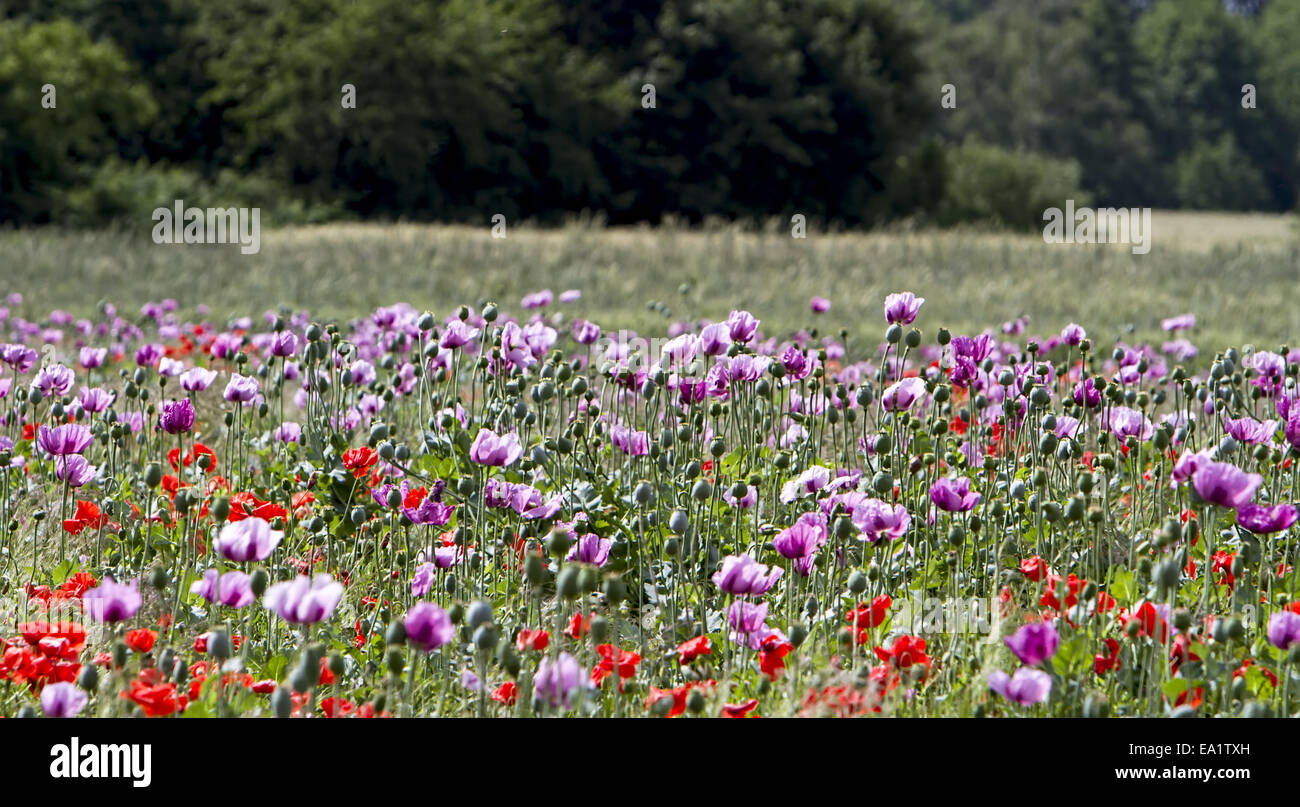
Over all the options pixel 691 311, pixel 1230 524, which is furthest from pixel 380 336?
pixel 691 311

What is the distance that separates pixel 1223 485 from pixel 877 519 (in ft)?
1.90

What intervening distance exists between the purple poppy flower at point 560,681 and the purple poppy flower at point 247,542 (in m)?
0.42

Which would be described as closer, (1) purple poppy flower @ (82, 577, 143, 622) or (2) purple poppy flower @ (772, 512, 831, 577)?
(1) purple poppy flower @ (82, 577, 143, 622)

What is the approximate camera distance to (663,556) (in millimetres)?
2807

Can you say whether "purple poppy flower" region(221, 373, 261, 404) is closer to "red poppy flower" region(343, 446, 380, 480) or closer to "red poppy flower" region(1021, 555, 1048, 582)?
"red poppy flower" region(343, 446, 380, 480)

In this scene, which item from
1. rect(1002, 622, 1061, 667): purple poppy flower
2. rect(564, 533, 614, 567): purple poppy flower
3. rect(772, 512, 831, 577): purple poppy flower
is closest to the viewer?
rect(1002, 622, 1061, 667): purple poppy flower

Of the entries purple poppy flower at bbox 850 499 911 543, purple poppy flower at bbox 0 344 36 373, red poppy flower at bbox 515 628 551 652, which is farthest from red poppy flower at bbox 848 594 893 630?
purple poppy flower at bbox 0 344 36 373

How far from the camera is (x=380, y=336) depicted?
17.0 feet

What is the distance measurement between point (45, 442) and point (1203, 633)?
2.04 meters

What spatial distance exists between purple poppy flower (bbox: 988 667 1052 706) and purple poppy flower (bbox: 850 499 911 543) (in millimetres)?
524

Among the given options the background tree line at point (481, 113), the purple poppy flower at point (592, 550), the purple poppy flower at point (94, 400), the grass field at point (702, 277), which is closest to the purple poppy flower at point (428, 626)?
the purple poppy flower at point (592, 550)

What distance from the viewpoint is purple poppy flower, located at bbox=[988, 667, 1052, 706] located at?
69.7 inches

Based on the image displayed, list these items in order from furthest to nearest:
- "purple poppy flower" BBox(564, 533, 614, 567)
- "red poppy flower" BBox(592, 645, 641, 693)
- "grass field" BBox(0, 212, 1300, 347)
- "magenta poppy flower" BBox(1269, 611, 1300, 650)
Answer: "grass field" BBox(0, 212, 1300, 347)
"purple poppy flower" BBox(564, 533, 614, 567)
"red poppy flower" BBox(592, 645, 641, 693)
"magenta poppy flower" BBox(1269, 611, 1300, 650)
